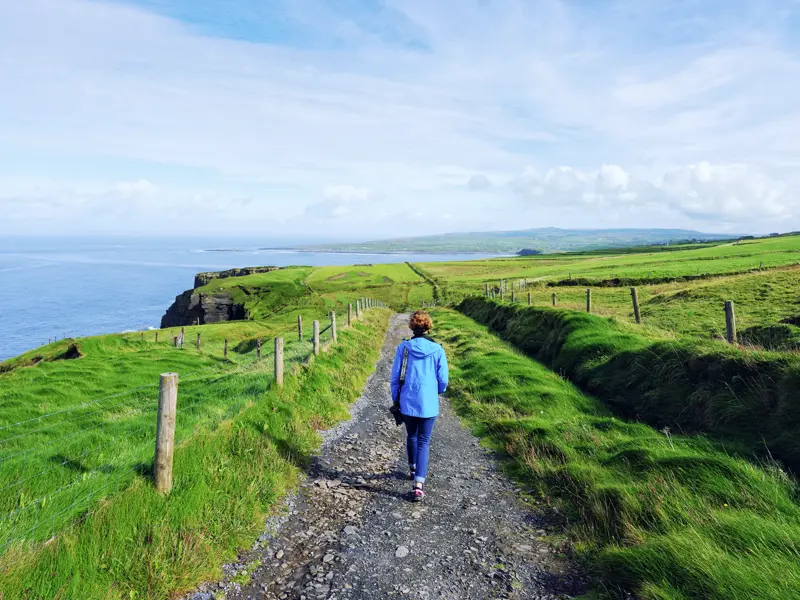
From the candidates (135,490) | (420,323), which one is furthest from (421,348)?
(135,490)

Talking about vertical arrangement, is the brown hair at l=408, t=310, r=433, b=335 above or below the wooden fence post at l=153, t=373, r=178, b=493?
above

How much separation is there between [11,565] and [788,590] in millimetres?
7179

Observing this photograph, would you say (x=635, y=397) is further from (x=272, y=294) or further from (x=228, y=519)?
(x=272, y=294)

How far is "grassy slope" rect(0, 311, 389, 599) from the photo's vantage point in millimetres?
4672

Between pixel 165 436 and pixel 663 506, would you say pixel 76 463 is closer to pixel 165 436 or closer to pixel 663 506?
pixel 165 436

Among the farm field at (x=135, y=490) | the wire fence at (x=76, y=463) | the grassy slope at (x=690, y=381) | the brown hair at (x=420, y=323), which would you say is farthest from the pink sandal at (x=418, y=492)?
the grassy slope at (x=690, y=381)

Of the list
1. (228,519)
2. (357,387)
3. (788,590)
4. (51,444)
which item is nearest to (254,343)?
(357,387)

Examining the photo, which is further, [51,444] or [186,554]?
[51,444]

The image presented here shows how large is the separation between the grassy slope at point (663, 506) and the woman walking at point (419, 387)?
2.15 m

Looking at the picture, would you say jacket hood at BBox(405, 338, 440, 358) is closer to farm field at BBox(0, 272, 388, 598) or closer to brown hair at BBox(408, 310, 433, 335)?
brown hair at BBox(408, 310, 433, 335)

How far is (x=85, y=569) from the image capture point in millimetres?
4816

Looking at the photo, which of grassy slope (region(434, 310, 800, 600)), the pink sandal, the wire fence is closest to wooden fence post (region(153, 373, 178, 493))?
the wire fence

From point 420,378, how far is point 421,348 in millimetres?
505

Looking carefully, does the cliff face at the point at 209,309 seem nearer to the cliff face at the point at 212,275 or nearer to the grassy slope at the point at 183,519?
the cliff face at the point at 212,275
